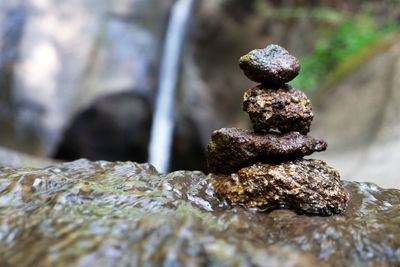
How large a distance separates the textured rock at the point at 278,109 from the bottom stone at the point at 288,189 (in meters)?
0.28

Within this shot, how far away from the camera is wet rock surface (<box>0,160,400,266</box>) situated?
1570 millimetres

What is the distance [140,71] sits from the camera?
8680mm

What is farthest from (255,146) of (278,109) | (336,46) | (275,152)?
(336,46)

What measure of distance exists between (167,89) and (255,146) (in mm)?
6952

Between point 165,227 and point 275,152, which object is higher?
point 275,152

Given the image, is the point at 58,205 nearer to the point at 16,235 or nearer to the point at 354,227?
the point at 16,235

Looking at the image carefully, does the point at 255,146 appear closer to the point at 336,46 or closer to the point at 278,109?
the point at 278,109

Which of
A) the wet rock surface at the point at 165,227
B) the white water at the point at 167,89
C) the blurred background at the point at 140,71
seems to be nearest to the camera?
the wet rock surface at the point at 165,227

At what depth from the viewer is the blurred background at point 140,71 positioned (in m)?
7.46

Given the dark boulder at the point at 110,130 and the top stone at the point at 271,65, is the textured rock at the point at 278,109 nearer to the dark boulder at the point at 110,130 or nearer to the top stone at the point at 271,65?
the top stone at the point at 271,65

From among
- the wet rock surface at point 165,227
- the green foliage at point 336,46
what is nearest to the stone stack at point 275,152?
the wet rock surface at point 165,227

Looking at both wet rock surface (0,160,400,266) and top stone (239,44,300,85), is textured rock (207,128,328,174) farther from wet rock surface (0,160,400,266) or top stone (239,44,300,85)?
top stone (239,44,300,85)

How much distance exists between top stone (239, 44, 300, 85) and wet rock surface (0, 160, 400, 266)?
0.87 m

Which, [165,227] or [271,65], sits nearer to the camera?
[165,227]
